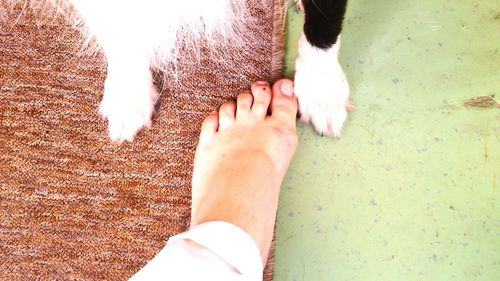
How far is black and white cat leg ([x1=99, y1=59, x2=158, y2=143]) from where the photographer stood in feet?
3.75

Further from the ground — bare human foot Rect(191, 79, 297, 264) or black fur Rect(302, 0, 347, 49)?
black fur Rect(302, 0, 347, 49)

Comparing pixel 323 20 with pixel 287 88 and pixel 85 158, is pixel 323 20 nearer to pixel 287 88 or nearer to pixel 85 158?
pixel 287 88

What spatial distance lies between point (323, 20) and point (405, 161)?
1.20 ft

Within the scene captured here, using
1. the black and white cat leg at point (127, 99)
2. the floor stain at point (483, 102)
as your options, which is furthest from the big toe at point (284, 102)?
the floor stain at point (483, 102)

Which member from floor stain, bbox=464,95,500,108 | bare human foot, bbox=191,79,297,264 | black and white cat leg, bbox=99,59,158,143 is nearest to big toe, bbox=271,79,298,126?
bare human foot, bbox=191,79,297,264

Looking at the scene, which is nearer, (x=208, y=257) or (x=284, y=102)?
(x=208, y=257)

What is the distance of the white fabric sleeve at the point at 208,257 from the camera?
31.6 inches

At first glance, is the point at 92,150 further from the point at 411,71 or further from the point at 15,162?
the point at 411,71

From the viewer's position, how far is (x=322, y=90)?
113 cm

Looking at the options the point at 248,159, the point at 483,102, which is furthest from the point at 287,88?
the point at 483,102

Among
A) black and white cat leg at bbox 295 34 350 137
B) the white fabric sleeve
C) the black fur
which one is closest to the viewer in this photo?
the white fabric sleeve

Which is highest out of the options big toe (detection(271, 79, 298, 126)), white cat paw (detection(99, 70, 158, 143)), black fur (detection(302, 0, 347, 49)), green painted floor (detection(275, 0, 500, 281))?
black fur (detection(302, 0, 347, 49))

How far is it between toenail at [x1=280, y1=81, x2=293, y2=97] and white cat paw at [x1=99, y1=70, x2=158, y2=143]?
277 millimetres

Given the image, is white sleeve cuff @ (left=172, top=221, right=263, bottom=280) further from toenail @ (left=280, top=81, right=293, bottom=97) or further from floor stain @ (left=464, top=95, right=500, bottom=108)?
floor stain @ (left=464, top=95, right=500, bottom=108)
